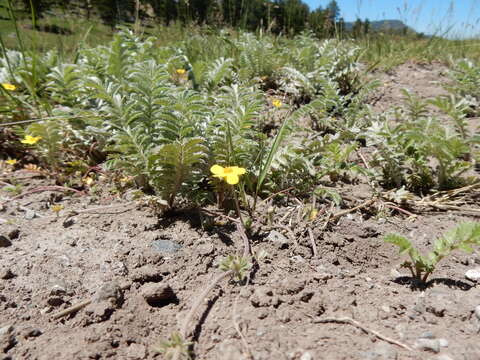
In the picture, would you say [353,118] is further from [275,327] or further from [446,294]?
[275,327]

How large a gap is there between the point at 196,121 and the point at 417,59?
4.22m

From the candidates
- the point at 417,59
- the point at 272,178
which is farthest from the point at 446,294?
the point at 417,59

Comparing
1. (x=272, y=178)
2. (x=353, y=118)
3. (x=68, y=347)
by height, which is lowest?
(x=68, y=347)

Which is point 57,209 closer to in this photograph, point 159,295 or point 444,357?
Answer: point 159,295

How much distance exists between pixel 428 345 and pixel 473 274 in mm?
554

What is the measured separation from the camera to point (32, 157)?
8.36 ft

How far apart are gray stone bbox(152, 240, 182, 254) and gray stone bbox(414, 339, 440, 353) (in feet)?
3.27

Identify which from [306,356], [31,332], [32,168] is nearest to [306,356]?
[306,356]

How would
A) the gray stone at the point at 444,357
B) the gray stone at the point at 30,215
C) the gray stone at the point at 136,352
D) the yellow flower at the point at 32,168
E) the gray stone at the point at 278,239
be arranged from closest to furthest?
the gray stone at the point at 444,357 < the gray stone at the point at 136,352 < the gray stone at the point at 278,239 < the gray stone at the point at 30,215 < the yellow flower at the point at 32,168

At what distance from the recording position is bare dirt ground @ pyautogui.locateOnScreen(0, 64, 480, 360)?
1.15 m

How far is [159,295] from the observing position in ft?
4.38

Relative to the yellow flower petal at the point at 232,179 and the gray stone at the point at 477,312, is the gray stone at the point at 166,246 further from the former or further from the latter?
the gray stone at the point at 477,312

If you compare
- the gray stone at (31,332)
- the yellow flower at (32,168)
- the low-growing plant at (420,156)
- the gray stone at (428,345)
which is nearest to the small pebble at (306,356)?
the gray stone at (428,345)

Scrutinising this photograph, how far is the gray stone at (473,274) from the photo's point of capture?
147 centimetres
